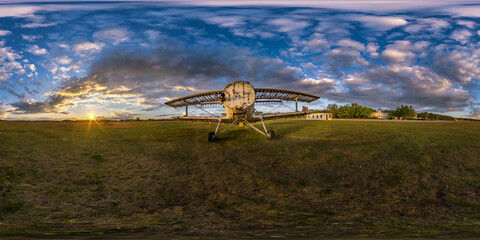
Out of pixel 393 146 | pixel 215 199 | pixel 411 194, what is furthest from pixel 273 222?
pixel 393 146

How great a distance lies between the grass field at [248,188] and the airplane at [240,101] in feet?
12.3

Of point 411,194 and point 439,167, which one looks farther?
point 439,167

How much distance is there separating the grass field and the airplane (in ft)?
12.3

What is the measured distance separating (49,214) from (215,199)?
20.6 ft

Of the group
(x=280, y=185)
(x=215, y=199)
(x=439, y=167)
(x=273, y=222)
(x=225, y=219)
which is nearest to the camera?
(x=273, y=222)

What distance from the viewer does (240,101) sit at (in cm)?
2086

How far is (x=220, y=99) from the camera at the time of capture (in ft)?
70.3

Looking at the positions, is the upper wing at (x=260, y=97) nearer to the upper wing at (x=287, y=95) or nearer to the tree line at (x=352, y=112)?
the upper wing at (x=287, y=95)

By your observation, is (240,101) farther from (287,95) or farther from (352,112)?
(352,112)

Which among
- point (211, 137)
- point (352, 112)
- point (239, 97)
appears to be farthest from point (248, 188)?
point (352, 112)

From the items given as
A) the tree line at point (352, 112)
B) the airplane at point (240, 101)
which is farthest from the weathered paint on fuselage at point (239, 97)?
the tree line at point (352, 112)

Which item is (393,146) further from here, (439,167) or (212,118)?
(212,118)

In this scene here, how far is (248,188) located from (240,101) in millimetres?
10977

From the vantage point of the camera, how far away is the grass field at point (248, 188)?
6945 millimetres
